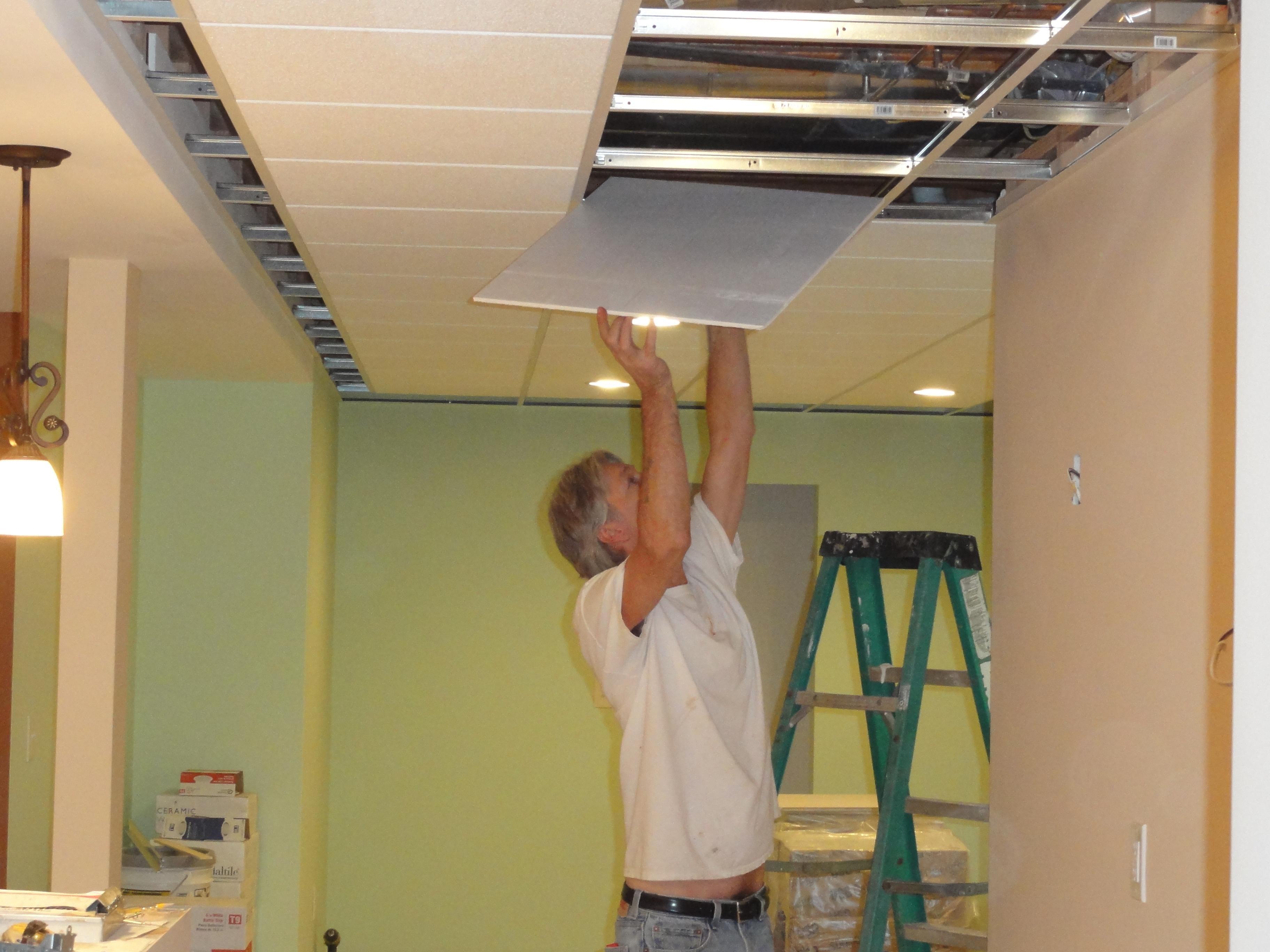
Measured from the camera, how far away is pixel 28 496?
7.25 feet

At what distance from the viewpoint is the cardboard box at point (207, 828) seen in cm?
430

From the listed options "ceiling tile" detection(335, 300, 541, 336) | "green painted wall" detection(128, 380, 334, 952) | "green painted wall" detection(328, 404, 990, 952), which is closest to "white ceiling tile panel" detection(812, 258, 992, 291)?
"ceiling tile" detection(335, 300, 541, 336)

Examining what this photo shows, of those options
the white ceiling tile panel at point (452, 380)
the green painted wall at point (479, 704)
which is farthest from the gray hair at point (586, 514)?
the green painted wall at point (479, 704)

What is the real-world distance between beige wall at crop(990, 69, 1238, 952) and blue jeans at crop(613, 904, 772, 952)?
0.60 m

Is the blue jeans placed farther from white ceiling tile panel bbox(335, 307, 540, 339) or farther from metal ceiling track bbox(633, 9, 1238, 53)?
white ceiling tile panel bbox(335, 307, 540, 339)

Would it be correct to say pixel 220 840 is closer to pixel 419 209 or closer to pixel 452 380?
pixel 452 380

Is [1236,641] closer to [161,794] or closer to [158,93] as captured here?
[158,93]

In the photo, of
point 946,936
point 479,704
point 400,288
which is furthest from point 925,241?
point 479,704

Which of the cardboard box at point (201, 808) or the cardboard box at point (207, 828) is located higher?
the cardboard box at point (201, 808)

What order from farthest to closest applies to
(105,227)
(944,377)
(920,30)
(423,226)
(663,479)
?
1. (944,377)
2. (423,226)
3. (105,227)
4. (663,479)
5. (920,30)

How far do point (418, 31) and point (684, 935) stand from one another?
1667mm

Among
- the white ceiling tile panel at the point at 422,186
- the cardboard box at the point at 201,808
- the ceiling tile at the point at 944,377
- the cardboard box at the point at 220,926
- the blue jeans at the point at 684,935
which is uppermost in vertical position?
the white ceiling tile panel at the point at 422,186

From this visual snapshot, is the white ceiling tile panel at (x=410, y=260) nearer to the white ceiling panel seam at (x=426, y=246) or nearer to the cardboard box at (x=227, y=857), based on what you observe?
the white ceiling panel seam at (x=426, y=246)

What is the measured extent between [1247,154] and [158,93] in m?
1.71
